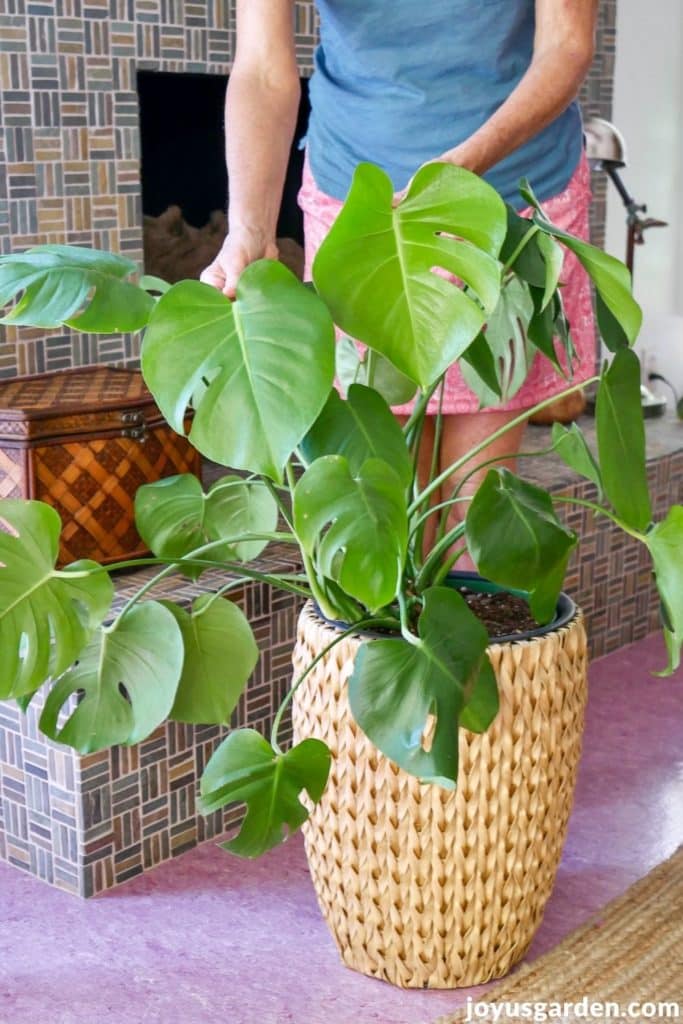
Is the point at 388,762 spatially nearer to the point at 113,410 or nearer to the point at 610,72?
the point at 113,410

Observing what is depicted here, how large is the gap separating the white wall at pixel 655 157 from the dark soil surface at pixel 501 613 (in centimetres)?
157

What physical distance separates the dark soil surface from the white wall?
1.57 meters

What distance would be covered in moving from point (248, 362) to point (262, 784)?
36cm

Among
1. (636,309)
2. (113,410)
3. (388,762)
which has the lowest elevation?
(388,762)

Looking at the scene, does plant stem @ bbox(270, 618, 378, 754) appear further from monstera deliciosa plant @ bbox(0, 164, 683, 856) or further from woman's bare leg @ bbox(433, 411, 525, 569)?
woman's bare leg @ bbox(433, 411, 525, 569)

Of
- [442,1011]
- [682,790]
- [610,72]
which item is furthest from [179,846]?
[610,72]

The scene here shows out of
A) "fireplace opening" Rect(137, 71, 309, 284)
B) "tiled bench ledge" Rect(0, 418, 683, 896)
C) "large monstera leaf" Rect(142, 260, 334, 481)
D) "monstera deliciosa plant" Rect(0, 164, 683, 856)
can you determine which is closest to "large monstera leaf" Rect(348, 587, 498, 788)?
"monstera deliciosa plant" Rect(0, 164, 683, 856)

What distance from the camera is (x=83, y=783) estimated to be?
1.57 meters

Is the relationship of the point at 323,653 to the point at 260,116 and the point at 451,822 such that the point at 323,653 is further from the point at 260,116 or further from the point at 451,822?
the point at 260,116

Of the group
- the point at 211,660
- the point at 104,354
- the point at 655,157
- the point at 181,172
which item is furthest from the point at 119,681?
the point at 655,157

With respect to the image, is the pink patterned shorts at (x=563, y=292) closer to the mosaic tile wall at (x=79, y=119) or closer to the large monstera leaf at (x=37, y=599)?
the mosaic tile wall at (x=79, y=119)

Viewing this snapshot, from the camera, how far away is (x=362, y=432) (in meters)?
1.22

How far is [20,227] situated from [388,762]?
1.08m

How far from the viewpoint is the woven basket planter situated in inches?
51.4
